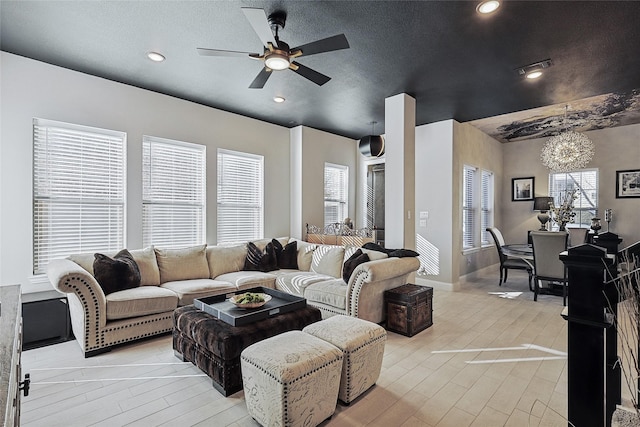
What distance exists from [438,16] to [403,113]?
1.79 metres

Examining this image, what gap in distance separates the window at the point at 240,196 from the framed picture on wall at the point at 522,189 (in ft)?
20.1

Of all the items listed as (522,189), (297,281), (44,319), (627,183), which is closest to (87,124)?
(44,319)

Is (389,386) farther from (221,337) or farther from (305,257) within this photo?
(305,257)

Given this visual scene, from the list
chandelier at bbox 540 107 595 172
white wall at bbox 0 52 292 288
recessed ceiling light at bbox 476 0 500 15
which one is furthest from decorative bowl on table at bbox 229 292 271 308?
chandelier at bbox 540 107 595 172

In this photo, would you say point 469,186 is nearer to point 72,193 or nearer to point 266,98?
point 266,98

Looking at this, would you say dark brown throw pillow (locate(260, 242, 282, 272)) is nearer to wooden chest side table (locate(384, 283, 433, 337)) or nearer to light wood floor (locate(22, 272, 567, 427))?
light wood floor (locate(22, 272, 567, 427))

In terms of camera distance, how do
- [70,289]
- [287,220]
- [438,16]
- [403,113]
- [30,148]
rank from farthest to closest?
[287,220] → [403,113] → [30,148] → [70,289] → [438,16]

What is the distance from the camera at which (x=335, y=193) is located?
6.96 metres

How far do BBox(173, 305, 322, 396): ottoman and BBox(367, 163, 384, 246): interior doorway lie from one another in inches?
162

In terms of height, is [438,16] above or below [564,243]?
above

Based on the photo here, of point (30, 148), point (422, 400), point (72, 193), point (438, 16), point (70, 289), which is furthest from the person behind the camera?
point (72, 193)

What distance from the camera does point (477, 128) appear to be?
21.8ft

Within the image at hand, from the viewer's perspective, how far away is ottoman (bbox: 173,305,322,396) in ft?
7.81

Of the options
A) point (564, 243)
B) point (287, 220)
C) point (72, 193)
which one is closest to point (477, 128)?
point (564, 243)
